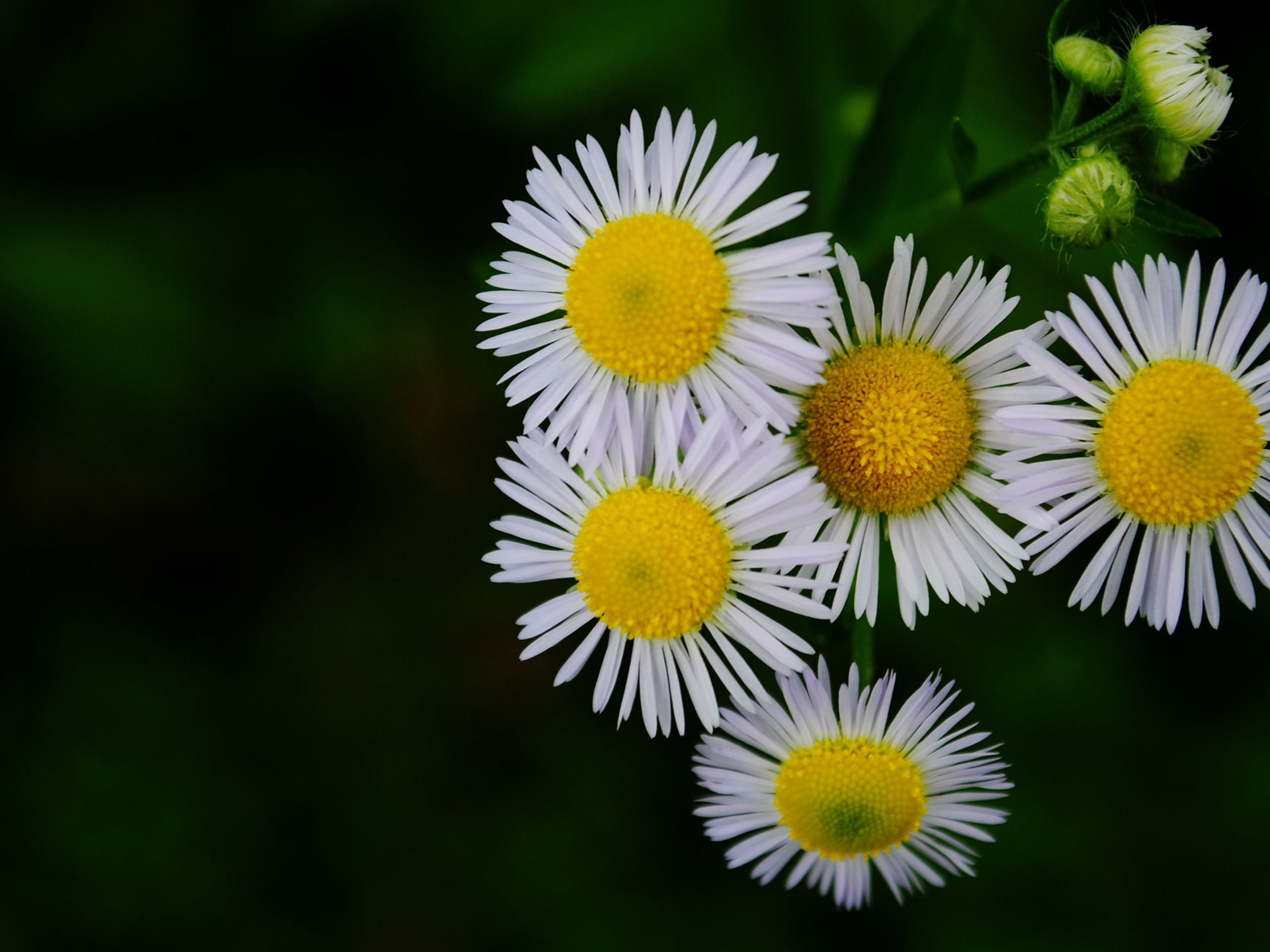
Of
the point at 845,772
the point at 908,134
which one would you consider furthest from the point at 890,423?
the point at 908,134

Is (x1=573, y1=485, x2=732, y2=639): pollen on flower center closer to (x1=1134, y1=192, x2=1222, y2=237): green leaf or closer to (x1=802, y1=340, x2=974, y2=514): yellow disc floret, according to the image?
(x1=802, y1=340, x2=974, y2=514): yellow disc floret

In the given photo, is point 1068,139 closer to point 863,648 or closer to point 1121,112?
point 1121,112

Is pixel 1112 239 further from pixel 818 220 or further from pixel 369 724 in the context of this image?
pixel 369 724

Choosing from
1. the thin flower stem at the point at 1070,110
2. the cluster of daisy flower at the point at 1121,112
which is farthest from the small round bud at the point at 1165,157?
the thin flower stem at the point at 1070,110

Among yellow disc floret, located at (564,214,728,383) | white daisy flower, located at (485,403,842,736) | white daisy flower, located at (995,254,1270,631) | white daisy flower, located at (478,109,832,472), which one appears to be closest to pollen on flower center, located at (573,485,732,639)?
white daisy flower, located at (485,403,842,736)

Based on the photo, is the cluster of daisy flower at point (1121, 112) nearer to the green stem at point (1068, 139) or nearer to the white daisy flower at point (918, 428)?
the green stem at point (1068, 139)

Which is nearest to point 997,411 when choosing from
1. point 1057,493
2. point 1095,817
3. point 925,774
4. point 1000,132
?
point 1057,493

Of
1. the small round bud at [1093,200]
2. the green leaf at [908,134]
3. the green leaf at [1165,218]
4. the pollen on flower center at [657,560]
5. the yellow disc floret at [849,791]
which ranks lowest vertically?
the yellow disc floret at [849,791]
